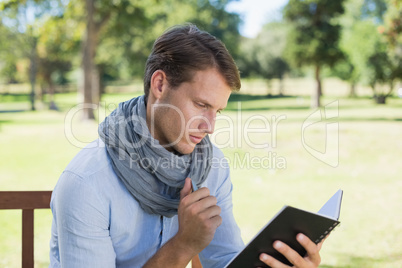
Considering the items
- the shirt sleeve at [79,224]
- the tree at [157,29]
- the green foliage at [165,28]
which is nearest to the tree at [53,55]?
the tree at [157,29]

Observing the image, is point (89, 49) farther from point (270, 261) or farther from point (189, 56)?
point (270, 261)

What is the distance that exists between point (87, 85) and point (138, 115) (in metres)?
14.5

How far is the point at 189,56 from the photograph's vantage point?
1704 millimetres

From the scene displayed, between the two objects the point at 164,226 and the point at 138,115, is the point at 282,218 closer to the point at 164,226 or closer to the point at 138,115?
the point at 164,226

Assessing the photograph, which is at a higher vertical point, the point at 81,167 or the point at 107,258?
the point at 81,167

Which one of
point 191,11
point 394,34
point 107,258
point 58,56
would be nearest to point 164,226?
point 107,258

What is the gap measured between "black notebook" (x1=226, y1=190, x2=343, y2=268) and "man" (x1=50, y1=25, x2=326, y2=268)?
4 cm

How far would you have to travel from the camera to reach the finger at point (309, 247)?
1528 mm

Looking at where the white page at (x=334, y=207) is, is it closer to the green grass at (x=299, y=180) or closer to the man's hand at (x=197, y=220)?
the man's hand at (x=197, y=220)

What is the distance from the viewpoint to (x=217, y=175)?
6.73ft

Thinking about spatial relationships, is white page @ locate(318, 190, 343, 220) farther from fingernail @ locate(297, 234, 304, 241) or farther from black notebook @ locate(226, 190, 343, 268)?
fingernail @ locate(297, 234, 304, 241)

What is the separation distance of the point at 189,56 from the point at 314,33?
23.0 metres

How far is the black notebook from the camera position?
1.43m

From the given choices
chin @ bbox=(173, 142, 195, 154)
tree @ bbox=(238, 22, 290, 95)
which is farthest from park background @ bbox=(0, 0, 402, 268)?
tree @ bbox=(238, 22, 290, 95)
